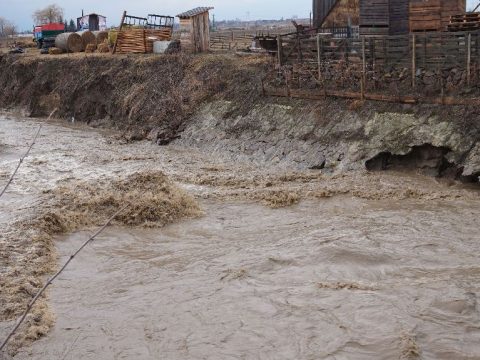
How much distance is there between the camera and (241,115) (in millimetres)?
19719

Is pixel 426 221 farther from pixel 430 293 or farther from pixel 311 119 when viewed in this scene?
pixel 311 119

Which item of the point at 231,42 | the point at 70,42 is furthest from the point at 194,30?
the point at 231,42

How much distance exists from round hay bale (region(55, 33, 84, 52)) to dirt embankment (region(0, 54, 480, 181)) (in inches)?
96.7

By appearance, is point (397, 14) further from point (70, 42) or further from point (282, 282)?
point (70, 42)

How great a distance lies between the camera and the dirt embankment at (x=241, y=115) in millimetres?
14930

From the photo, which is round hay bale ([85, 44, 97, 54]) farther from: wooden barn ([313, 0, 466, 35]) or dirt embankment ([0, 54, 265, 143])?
wooden barn ([313, 0, 466, 35])

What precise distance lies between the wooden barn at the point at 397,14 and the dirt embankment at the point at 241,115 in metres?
4.40

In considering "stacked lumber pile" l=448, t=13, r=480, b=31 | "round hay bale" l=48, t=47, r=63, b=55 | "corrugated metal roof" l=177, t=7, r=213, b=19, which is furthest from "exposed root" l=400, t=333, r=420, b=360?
"round hay bale" l=48, t=47, r=63, b=55

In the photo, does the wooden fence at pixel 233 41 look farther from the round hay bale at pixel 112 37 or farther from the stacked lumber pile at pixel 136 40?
the round hay bale at pixel 112 37

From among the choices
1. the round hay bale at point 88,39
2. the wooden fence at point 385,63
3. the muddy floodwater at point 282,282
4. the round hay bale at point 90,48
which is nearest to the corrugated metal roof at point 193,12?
the round hay bale at point 90,48

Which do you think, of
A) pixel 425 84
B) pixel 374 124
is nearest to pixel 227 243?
pixel 374 124

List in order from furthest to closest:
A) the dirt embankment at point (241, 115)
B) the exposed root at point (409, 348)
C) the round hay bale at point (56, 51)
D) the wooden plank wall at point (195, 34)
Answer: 1. the round hay bale at point (56, 51)
2. the wooden plank wall at point (195, 34)
3. the dirt embankment at point (241, 115)
4. the exposed root at point (409, 348)

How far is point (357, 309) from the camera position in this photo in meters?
7.88

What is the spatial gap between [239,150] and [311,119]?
2.53 meters
